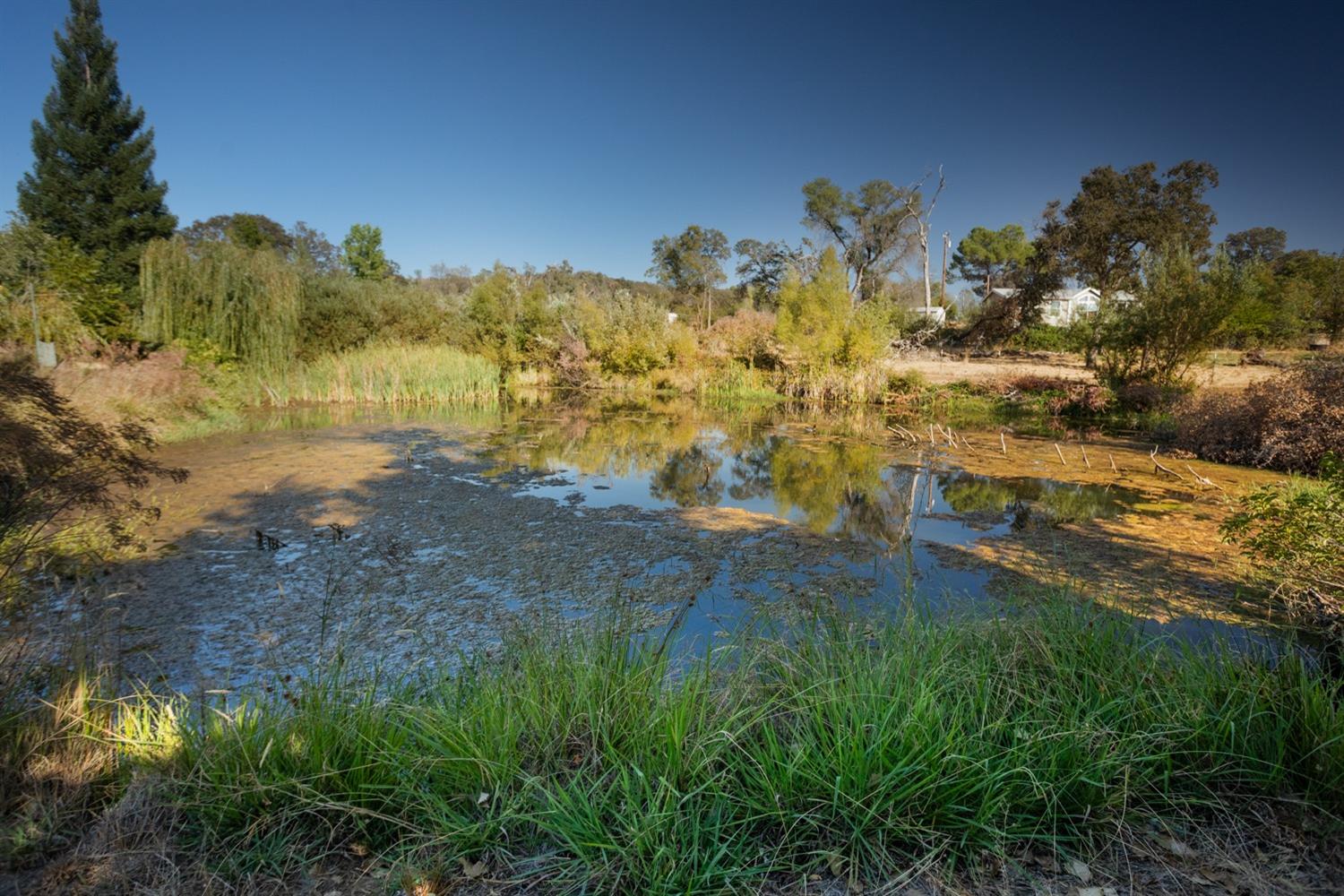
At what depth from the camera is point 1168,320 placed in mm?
15305

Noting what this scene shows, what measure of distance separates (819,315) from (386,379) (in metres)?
13.3

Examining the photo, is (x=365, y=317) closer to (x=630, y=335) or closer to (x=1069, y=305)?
(x=630, y=335)

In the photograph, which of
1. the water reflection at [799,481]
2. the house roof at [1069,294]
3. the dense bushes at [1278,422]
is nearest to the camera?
the water reflection at [799,481]

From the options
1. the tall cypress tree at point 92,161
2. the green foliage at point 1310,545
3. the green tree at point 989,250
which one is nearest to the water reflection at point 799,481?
the green foliage at point 1310,545

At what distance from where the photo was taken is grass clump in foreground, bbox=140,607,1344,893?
6.74 feet

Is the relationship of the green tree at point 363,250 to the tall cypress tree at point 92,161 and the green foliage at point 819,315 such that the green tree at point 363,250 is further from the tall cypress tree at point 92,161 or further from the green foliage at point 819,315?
the green foliage at point 819,315

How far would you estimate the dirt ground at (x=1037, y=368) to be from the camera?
60.5 feet

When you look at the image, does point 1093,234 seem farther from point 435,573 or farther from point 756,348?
point 435,573

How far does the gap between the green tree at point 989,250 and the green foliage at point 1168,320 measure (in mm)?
41125

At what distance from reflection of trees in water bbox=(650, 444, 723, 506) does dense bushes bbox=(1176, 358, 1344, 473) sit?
846 cm

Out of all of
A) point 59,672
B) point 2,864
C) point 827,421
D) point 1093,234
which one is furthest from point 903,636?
point 1093,234

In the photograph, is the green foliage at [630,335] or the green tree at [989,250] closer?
the green foliage at [630,335]

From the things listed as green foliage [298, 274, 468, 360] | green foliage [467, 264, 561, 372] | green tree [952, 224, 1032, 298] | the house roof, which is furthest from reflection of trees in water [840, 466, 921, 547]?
green tree [952, 224, 1032, 298]

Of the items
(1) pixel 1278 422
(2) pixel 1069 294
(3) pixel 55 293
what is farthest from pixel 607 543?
(2) pixel 1069 294
